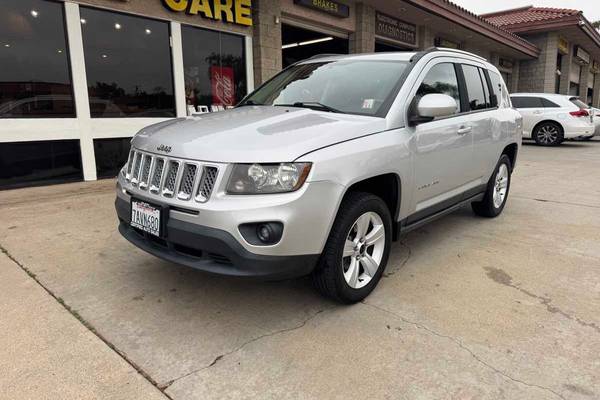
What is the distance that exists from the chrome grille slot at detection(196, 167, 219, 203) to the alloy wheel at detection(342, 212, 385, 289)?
3.07ft

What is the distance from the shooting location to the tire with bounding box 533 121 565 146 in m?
13.7

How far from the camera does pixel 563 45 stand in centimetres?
2334

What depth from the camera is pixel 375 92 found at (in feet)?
11.3

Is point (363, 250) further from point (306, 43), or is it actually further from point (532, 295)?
point (306, 43)

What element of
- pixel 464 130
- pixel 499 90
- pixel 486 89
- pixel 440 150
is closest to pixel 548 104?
pixel 499 90

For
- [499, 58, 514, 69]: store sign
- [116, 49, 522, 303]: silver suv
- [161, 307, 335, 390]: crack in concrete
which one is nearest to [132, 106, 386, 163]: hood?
[116, 49, 522, 303]: silver suv

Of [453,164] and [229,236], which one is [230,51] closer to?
[453,164]

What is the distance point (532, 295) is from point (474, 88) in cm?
225

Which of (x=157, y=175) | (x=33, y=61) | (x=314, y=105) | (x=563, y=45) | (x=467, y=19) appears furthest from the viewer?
(x=563, y=45)

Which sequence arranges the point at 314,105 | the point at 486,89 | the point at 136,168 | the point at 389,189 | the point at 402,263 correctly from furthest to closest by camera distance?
the point at 486,89 → the point at 402,263 → the point at 314,105 → the point at 389,189 → the point at 136,168

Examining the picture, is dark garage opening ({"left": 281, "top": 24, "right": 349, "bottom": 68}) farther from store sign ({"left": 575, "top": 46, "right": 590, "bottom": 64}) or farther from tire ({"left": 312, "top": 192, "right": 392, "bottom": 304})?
store sign ({"left": 575, "top": 46, "right": 590, "bottom": 64})

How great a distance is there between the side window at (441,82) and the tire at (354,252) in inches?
41.8

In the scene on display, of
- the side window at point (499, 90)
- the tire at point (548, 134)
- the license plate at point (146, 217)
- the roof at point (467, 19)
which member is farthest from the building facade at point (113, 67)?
the tire at point (548, 134)

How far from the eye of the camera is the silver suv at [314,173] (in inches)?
97.9
